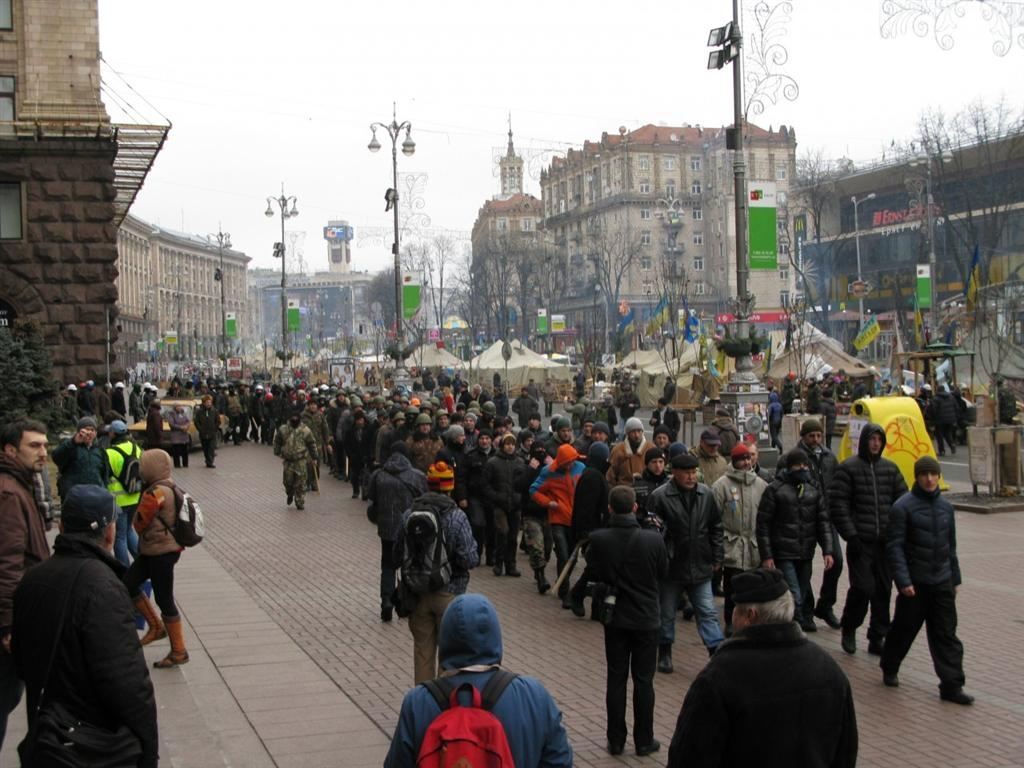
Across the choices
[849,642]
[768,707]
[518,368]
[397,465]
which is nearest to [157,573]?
[397,465]

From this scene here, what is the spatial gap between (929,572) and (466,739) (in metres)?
5.76

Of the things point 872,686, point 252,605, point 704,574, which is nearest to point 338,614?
point 252,605

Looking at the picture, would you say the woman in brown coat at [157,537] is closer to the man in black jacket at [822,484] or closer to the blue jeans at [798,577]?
the blue jeans at [798,577]

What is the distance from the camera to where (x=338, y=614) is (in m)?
12.0

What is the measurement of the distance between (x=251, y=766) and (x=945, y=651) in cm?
457

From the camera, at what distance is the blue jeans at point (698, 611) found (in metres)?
9.28

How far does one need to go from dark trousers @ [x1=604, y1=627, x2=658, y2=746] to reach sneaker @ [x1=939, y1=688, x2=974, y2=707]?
228cm

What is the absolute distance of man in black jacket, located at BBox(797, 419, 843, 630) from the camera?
10469mm

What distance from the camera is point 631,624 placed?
7535 mm

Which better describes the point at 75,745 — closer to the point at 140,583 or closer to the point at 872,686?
the point at 140,583

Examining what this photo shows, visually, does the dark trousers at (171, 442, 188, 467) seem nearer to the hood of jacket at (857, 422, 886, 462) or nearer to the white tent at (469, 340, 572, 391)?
the hood of jacket at (857, 422, 886, 462)

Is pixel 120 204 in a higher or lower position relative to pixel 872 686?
higher

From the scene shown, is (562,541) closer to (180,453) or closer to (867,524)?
(867,524)

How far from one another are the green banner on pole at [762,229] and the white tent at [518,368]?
104 ft
